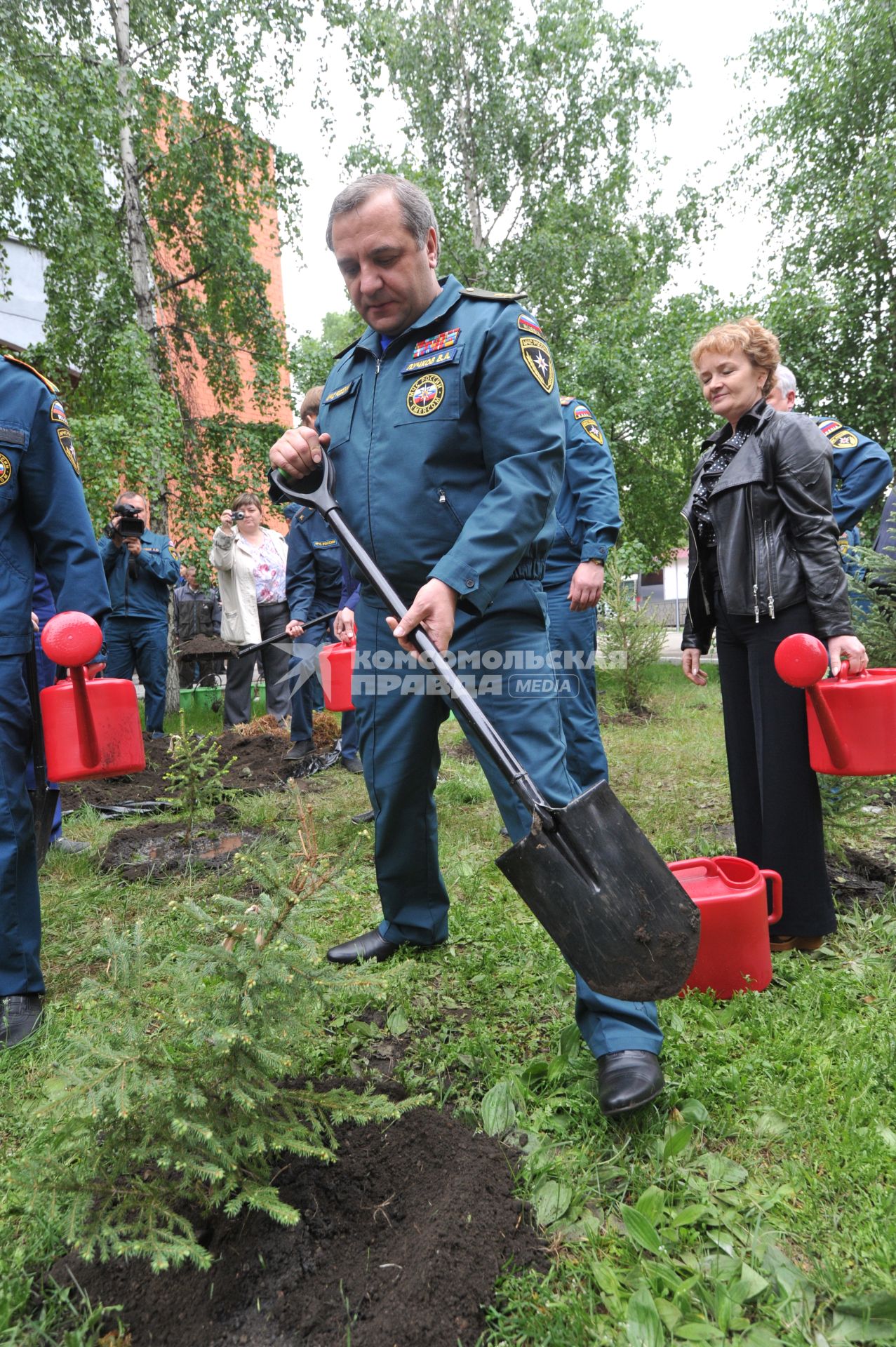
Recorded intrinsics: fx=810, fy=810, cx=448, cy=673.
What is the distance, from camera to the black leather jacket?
2.60 meters

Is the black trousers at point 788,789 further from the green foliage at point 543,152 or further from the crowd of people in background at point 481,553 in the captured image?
the green foliage at point 543,152

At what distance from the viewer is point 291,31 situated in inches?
468

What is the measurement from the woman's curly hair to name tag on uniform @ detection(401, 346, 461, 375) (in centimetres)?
106

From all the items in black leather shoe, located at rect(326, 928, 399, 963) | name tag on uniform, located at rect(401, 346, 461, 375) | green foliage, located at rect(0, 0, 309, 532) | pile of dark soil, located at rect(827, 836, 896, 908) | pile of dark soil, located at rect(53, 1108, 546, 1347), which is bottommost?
pile of dark soil, located at rect(827, 836, 896, 908)

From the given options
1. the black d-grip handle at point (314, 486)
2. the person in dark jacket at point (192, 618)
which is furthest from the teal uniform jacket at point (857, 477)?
the person in dark jacket at point (192, 618)

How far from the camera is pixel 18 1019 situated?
7.73 ft

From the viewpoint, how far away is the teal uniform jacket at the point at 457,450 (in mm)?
1905

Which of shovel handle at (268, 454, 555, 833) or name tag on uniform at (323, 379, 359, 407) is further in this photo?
name tag on uniform at (323, 379, 359, 407)

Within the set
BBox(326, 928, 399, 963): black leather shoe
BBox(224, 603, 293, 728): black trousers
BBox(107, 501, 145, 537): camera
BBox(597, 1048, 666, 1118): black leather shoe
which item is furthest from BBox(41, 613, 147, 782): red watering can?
BBox(107, 501, 145, 537): camera

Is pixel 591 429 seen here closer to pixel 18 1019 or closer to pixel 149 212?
pixel 18 1019

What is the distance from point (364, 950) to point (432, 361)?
1.84 m

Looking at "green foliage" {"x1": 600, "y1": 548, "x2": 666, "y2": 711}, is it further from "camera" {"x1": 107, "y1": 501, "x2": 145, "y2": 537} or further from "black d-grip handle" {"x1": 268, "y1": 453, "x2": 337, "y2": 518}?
"black d-grip handle" {"x1": 268, "y1": 453, "x2": 337, "y2": 518}

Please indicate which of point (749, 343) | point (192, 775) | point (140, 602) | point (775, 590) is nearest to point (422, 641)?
point (775, 590)

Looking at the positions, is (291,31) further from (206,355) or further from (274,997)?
(274,997)
